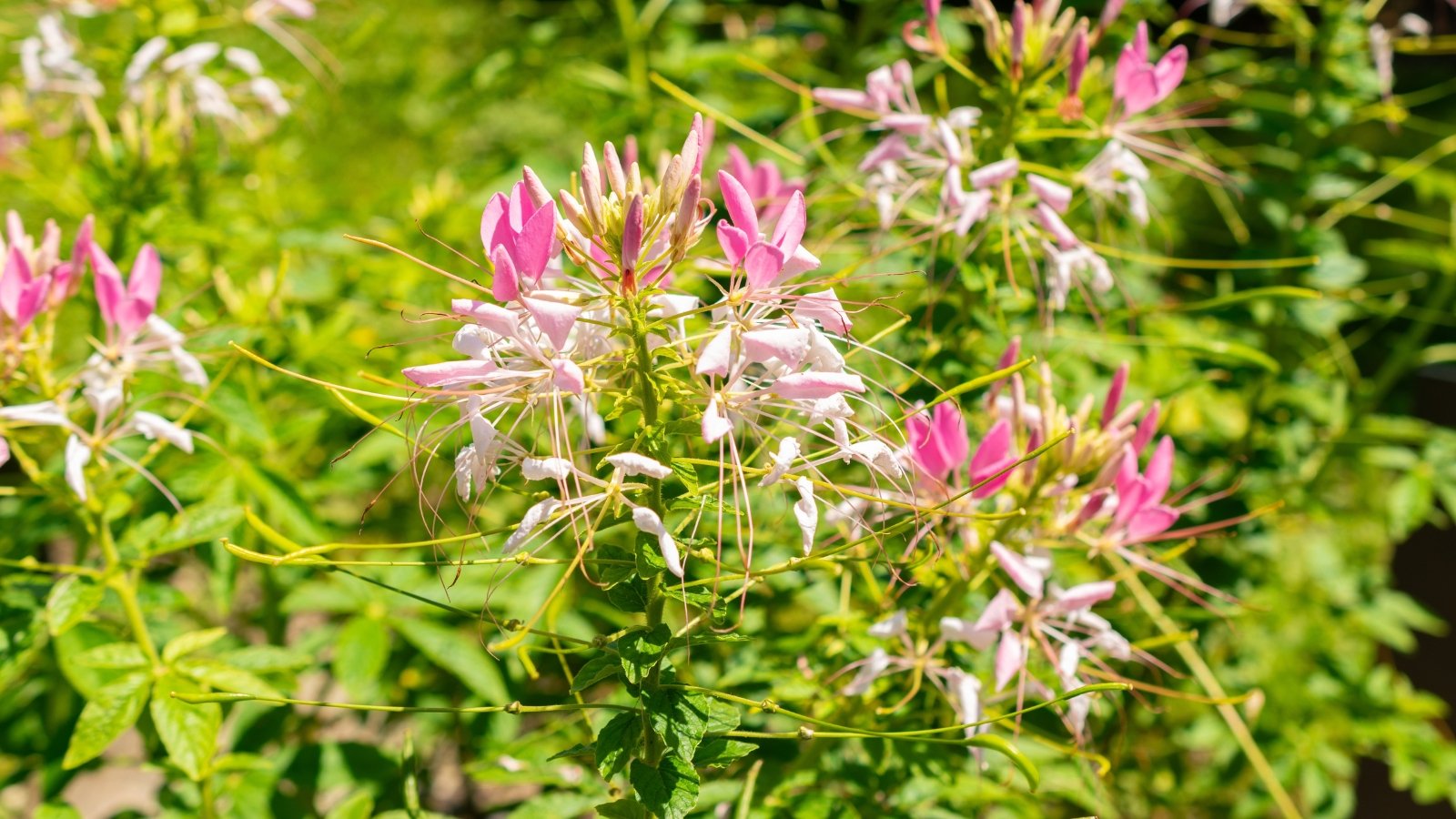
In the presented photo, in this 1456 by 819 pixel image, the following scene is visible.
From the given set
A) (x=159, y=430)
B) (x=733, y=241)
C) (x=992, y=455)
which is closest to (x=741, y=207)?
(x=733, y=241)

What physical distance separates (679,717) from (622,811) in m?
A: 0.13

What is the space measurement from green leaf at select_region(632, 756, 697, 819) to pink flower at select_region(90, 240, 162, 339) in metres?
0.70

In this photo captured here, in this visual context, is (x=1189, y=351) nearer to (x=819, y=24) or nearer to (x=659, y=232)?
(x=659, y=232)

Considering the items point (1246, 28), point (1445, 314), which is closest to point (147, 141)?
point (1445, 314)

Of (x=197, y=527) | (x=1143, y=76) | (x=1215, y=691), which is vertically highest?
(x=1143, y=76)

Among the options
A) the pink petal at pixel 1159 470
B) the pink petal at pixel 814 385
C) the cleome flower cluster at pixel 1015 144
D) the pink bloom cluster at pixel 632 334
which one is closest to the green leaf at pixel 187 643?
the pink bloom cluster at pixel 632 334

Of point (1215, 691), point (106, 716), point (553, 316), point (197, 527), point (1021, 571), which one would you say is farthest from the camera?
point (1215, 691)

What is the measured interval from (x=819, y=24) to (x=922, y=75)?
33cm

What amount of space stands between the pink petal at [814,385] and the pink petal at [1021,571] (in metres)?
0.29

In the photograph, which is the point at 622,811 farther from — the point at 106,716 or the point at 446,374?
the point at 106,716

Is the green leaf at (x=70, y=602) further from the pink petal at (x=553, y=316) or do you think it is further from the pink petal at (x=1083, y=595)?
the pink petal at (x=1083, y=595)

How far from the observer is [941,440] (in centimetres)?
95

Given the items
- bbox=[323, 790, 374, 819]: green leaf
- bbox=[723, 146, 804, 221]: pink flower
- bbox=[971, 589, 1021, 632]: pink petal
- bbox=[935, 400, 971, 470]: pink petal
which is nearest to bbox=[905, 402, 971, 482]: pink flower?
bbox=[935, 400, 971, 470]: pink petal

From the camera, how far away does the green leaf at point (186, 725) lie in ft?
3.42
